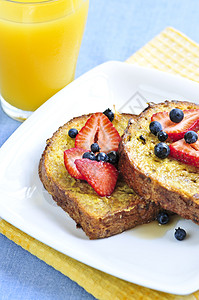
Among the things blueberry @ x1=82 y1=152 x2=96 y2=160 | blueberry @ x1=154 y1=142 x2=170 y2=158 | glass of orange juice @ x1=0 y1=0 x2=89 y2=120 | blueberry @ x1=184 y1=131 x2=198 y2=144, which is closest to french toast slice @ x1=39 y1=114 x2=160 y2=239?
blueberry @ x1=82 y1=152 x2=96 y2=160

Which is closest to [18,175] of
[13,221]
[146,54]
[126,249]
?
[13,221]

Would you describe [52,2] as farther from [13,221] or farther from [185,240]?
[185,240]

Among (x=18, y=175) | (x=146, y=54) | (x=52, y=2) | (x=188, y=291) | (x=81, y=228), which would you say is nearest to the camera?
(x=188, y=291)

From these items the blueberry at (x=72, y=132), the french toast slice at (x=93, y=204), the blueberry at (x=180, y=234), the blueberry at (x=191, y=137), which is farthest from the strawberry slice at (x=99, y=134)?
the blueberry at (x=180, y=234)

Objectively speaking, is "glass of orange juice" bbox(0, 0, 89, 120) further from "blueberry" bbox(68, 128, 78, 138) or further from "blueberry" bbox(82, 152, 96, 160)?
→ "blueberry" bbox(82, 152, 96, 160)

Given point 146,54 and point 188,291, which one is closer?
point 188,291

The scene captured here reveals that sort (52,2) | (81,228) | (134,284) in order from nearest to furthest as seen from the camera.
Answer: (134,284) → (81,228) → (52,2)

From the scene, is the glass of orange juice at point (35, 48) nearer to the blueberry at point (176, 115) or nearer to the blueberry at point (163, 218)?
the blueberry at point (176, 115)
